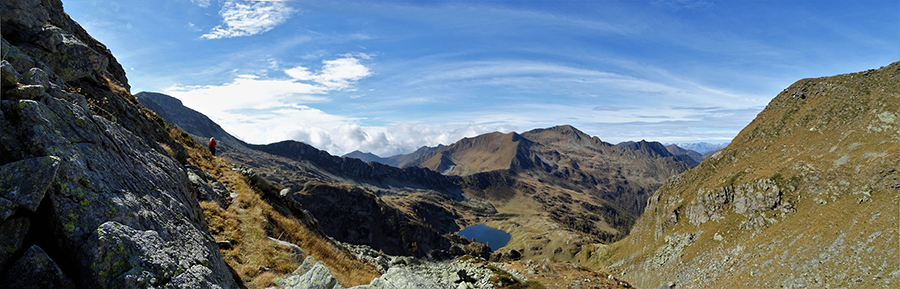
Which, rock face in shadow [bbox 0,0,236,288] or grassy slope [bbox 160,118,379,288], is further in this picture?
grassy slope [bbox 160,118,379,288]

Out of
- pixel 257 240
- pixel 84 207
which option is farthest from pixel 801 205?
pixel 84 207

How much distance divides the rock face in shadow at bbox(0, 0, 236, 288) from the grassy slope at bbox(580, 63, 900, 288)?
68.2 metres

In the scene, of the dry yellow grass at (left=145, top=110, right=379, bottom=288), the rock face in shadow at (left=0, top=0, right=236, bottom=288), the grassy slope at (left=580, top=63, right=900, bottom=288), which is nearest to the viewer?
the rock face in shadow at (left=0, top=0, right=236, bottom=288)

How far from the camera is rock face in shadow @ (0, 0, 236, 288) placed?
7.34 m

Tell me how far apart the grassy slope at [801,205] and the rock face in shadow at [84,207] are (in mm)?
68224

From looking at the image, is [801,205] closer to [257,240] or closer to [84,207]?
[257,240]

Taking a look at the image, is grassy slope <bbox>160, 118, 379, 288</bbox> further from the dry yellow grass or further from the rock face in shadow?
the rock face in shadow

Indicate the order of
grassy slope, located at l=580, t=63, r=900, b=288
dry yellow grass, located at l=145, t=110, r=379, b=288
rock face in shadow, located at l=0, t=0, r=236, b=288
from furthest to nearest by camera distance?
1. grassy slope, located at l=580, t=63, r=900, b=288
2. dry yellow grass, located at l=145, t=110, r=379, b=288
3. rock face in shadow, located at l=0, t=0, r=236, b=288

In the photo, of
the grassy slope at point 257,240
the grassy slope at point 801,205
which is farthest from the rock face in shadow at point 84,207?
the grassy slope at point 801,205

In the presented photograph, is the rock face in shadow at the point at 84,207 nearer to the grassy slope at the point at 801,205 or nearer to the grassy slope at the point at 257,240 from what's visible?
the grassy slope at the point at 257,240

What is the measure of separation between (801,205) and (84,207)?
322 ft

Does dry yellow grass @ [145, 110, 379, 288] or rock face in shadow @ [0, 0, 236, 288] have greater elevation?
rock face in shadow @ [0, 0, 236, 288]

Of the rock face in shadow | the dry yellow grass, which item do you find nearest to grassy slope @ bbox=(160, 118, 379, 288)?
the dry yellow grass

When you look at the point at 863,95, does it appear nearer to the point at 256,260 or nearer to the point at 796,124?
the point at 796,124
